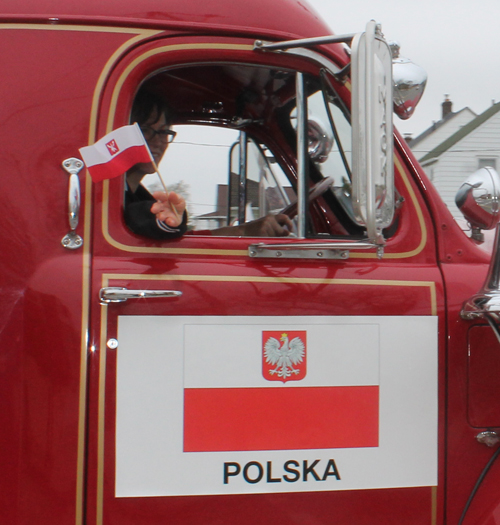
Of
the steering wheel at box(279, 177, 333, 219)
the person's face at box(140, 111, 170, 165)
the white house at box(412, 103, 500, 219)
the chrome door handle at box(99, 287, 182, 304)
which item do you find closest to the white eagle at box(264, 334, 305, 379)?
the chrome door handle at box(99, 287, 182, 304)

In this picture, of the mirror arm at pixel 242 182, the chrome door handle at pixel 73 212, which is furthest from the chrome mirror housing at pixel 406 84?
the chrome door handle at pixel 73 212

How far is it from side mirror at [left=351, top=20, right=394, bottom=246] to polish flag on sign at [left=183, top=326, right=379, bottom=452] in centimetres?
41

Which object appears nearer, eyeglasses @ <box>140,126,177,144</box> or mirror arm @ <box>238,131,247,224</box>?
eyeglasses @ <box>140,126,177,144</box>

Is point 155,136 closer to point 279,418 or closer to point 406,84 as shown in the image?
point 406,84

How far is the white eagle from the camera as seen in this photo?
5.99 feet

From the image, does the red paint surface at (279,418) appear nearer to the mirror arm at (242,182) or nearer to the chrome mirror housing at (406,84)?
the mirror arm at (242,182)

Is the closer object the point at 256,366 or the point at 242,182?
the point at 256,366

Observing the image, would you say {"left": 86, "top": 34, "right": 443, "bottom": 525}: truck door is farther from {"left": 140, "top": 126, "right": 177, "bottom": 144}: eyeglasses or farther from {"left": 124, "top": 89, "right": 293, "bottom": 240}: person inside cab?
{"left": 140, "top": 126, "right": 177, "bottom": 144}: eyeglasses

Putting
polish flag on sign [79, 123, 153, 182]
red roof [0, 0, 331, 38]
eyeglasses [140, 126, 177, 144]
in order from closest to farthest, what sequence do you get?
polish flag on sign [79, 123, 153, 182], red roof [0, 0, 331, 38], eyeglasses [140, 126, 177, 144]

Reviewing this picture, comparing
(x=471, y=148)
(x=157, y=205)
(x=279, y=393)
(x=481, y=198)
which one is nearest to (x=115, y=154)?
(x=157, y=205)

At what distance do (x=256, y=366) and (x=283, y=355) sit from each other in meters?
0.08

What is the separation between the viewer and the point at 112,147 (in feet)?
5.76

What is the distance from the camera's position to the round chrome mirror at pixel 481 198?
81.7 inches

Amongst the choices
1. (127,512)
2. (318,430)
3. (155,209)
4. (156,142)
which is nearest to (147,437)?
(127,512)
